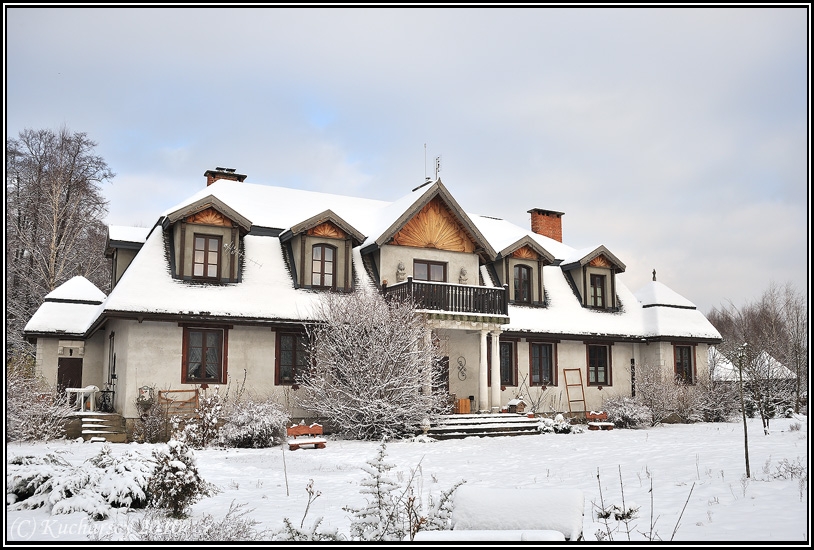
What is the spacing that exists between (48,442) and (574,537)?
632 inches

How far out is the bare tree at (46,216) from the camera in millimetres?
31516

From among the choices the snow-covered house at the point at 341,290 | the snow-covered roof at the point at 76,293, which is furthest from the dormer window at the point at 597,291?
the snow-covered roof at the point at 76,293

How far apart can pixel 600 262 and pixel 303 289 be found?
41.1 feet

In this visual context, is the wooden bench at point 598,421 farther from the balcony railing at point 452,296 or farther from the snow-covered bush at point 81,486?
the snow-covered bush at point 81,486

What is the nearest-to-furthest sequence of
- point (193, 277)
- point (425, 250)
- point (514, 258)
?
point (193, 277), point (425, 250), point (514, 258)

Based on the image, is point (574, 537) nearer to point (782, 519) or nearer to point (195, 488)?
point (782, 519)

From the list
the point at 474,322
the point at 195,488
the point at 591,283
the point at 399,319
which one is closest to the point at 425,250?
the point at 474,322

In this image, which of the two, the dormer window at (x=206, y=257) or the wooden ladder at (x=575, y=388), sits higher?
the dormer window at (x=206, y=257)

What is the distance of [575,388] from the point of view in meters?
27.0

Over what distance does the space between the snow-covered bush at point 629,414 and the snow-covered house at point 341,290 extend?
222cm

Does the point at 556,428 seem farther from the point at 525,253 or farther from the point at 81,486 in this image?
the point at 81,486

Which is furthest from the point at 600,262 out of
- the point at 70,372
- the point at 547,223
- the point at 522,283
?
the point at 70,372

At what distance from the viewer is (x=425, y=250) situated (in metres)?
25.1

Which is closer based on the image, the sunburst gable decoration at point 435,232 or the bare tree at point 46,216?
the sunburst gable decoration at point 435,232
